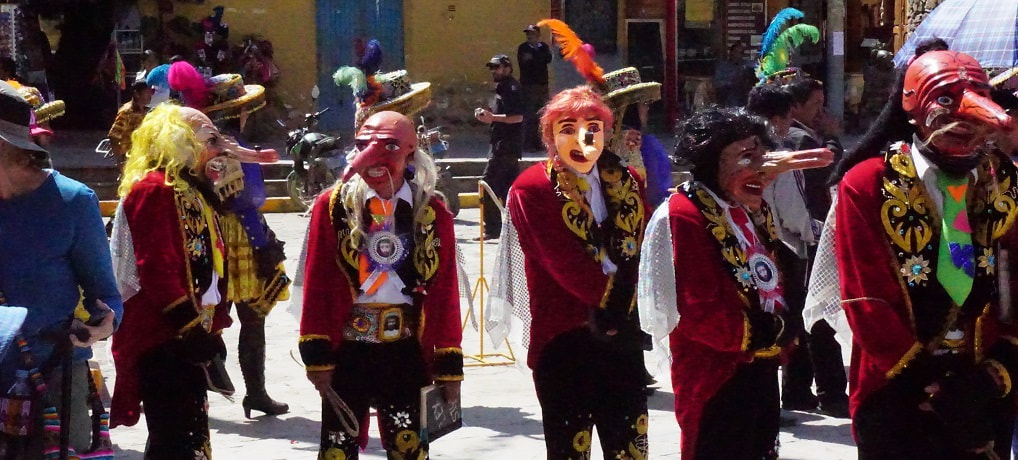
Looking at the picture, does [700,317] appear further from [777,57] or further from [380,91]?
[380,91]

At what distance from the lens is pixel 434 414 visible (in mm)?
4922

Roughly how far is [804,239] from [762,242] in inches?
81.2

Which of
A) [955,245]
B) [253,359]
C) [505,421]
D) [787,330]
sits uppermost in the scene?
[955,245]

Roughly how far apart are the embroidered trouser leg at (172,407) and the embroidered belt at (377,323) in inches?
25.8

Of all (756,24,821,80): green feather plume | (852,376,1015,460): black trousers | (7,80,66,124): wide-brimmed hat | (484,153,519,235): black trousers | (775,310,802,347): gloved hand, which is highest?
(756,24,821,80): green feather plume

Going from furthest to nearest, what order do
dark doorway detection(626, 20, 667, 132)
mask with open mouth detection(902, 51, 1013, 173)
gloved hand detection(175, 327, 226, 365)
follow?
dark doorway detection(626, 20, 667, 132)
gloved hand detection(175, 327, 226, 365)
mask with open mouth detection(902, 51, 1013, 173)

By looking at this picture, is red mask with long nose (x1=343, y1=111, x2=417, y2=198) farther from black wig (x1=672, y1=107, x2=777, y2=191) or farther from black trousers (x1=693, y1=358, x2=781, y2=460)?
black trousers (x1=693, y1=358, x2=781, y2=460)

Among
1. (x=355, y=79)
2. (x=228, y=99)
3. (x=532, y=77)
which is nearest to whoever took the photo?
(x=228, y=99)

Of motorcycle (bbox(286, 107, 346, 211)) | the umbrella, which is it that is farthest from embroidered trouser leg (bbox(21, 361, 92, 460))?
motorcycle (bbox(286, 107, 346, 211))

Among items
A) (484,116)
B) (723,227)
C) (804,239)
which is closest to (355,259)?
(723,227)

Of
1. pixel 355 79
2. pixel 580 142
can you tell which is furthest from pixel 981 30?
pixel 580 142

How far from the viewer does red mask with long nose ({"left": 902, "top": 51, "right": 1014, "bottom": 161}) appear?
159 inches

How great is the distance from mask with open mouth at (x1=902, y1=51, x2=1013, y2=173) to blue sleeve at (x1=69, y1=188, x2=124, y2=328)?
2.53 meters

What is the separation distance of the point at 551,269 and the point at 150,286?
147 cm
